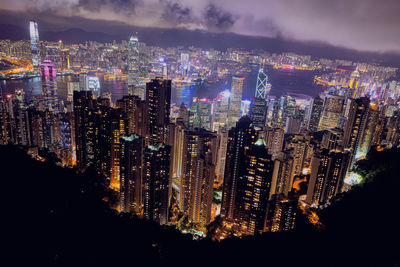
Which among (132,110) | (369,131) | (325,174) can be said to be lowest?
(325,174)

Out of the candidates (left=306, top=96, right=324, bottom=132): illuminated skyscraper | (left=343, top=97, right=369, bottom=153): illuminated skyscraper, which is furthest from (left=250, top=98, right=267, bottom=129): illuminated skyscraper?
(left=343, top=97, right=369, bottom=153): illuminated skyscraper

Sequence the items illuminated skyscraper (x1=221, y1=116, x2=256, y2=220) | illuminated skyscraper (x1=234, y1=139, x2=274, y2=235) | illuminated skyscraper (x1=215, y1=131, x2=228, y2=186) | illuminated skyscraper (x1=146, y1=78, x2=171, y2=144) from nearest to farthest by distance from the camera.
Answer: illuminated skyscraper (x1=234, y1=139, x2=274, y2=235) → illuminated skyscraper (x1=221, y1=116, x2=256, y2=220) → illuminated skyscraper (x1=215, y1=131, x2=228, y2=186) → illuminated skyscraper (x1=146, y1=78, x2=171, y2=144)

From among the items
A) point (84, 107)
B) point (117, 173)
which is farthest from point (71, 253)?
point (84, 107)

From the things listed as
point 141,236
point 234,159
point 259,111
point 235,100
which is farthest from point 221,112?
point 141,236

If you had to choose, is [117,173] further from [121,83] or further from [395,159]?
[121,83]

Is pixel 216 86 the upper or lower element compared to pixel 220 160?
upper

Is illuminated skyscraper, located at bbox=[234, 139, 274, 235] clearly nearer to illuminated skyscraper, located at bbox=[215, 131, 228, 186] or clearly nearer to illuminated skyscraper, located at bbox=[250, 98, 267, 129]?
illuminated skyscraper, located at bbox=[215, 131, 228, 186]

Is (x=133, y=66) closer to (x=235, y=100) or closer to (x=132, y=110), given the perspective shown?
(x=235, y=100)

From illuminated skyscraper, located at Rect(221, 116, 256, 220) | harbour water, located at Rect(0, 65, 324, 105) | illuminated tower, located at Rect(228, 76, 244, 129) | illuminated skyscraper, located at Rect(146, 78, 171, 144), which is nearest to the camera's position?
illuminated skyscraper, located at Rect(221, 116, 256, 220)
